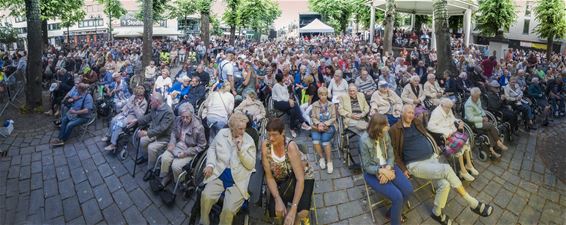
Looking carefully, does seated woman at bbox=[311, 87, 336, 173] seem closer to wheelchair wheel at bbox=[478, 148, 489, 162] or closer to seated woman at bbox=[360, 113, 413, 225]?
seated woman at bbox=[360, 113, 413, 225]

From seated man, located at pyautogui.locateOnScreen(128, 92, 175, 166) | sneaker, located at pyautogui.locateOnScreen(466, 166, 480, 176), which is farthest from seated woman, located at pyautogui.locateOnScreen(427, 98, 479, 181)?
seated man, located at pyautogui.locateOnScreen(128, 92, 175, 166)

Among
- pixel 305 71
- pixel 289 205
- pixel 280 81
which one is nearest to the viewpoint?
pixel 289 205

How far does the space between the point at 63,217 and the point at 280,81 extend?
4532mm

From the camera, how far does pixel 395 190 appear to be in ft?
12.9

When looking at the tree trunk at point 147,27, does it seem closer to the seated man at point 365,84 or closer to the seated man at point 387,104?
the seated man at point 365,84

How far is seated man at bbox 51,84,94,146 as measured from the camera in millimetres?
7301

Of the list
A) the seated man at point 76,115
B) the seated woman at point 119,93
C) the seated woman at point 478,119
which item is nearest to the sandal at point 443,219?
the seated woman at point 478,119

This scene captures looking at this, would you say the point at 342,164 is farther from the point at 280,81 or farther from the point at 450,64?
the point at 450,64

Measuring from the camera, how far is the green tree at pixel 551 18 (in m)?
25.5

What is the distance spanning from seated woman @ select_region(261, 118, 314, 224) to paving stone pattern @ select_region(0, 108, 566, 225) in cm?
73

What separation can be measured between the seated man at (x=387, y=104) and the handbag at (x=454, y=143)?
1.13 meters

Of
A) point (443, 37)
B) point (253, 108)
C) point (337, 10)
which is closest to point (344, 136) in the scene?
point (253, 108)

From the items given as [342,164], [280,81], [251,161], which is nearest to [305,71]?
[280,81]

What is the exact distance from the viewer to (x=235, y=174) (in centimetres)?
389
